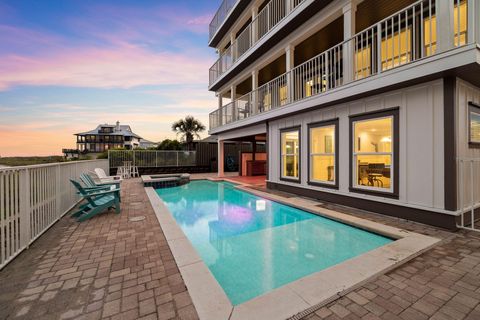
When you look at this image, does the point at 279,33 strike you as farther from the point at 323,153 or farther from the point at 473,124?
the point at 473,124

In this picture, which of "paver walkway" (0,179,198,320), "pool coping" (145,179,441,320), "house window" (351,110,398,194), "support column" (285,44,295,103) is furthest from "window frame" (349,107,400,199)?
"paver walkway" (0,179,198,320)

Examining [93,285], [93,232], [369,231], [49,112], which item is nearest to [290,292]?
[93,285]

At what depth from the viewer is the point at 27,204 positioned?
10.6ft

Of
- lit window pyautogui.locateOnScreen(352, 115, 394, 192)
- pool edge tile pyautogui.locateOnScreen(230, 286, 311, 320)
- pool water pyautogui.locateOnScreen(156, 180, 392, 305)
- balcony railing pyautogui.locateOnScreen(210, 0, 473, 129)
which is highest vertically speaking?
balcony railing pyautogui.locateOnScreen(210, 0, 473, 129)

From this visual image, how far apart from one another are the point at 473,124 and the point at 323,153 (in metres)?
3.33

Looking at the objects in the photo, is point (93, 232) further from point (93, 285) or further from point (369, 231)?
point (369, 231)

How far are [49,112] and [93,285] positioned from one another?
79.3 ft

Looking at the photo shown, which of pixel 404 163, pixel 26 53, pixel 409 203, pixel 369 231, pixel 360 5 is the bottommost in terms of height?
pixel 369 231

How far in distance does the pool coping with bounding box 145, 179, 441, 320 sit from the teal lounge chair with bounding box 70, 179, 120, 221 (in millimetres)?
2332

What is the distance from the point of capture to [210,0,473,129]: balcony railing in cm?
462

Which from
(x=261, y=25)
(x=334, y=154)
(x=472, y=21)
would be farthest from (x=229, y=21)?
(x=472, y=21)

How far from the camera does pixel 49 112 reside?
19.2m

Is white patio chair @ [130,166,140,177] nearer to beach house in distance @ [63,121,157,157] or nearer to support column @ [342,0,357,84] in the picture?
support column @ [342,0,357,84]

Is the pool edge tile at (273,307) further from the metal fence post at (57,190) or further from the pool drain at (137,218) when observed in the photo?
the metal fence post at (57,190)
